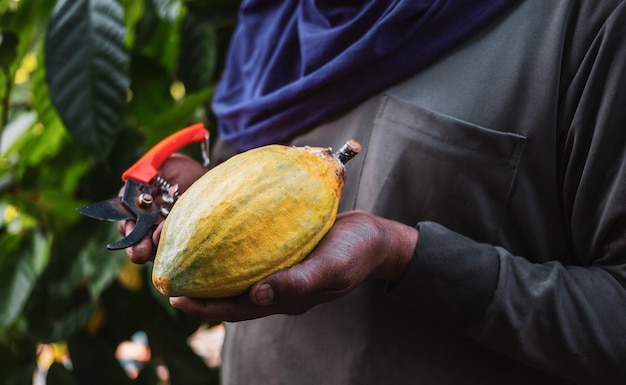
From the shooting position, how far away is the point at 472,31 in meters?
0.88

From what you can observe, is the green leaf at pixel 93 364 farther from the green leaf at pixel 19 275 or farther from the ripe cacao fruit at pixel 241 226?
the ripe cacao fruit at pixel 241 226

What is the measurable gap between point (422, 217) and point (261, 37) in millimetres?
437

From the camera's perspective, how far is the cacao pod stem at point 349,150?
0.80m

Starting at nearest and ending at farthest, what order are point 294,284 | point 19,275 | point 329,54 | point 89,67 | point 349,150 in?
point 294,284 < point 349,150 < point 329,54 < point 89,67 < point 19,275

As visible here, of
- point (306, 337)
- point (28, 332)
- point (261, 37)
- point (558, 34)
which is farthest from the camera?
point (28, 332)

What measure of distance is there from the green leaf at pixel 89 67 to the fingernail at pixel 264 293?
607mm

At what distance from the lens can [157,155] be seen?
0.96 metres

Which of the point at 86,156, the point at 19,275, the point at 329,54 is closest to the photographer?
the point at 329,54

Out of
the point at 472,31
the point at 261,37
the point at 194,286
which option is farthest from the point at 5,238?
the point at 472,31

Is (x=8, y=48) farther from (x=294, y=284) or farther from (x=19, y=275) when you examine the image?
(x=294, y=284)

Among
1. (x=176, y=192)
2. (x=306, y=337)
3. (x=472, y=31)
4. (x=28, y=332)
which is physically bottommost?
(x=28, y=332)

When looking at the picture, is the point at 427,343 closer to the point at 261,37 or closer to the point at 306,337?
the point at 306,337

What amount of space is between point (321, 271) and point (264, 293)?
60 millimetres

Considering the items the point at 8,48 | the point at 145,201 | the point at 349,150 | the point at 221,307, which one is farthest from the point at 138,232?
the point at 8,48
